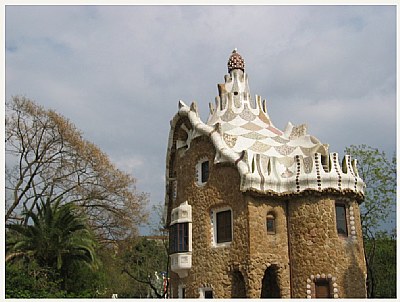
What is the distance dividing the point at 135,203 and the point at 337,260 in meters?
11.0

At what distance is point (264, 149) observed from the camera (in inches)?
722

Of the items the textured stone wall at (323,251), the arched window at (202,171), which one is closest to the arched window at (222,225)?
the arched window at (202,171)

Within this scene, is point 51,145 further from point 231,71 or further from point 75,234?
point 231,71

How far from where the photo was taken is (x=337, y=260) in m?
16.0

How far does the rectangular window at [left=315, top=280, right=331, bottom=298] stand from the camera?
52.5 feet

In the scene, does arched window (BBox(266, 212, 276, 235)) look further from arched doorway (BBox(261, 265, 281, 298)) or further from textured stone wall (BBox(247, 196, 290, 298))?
arched doorway (BBox(261, 265, 281, 298))

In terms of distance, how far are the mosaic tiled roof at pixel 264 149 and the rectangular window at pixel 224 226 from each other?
5.21ft

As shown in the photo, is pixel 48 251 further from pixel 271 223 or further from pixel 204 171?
pixel 271 223

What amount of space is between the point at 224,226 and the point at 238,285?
213cm

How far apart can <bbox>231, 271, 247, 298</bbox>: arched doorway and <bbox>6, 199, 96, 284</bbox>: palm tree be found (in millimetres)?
4922

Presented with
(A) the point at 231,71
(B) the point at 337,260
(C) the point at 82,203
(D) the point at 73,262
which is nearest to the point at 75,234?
(D) the point at 73,262

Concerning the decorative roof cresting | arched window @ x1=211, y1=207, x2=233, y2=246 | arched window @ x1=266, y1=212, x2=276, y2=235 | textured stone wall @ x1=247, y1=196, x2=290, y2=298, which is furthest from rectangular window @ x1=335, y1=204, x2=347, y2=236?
the decorative roof cresting

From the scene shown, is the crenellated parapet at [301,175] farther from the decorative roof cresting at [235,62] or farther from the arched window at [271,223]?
the decorative roof cresting at [235,62]

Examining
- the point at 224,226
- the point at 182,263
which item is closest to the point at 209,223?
the point at 224,226
